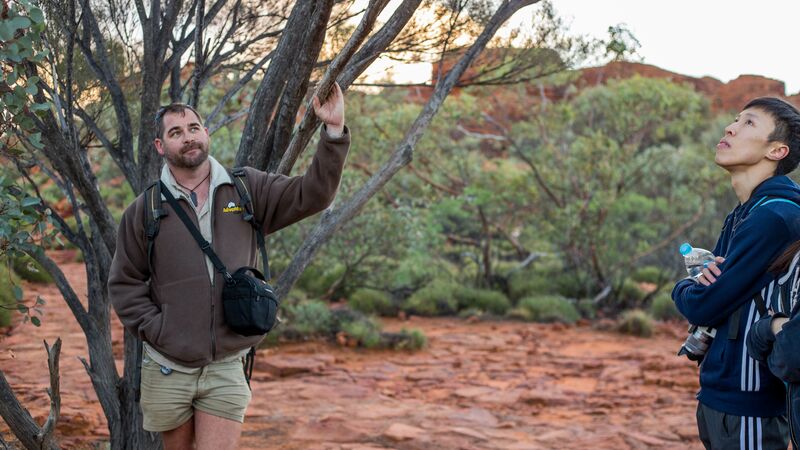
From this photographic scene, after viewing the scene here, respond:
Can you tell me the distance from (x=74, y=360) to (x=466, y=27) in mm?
5030

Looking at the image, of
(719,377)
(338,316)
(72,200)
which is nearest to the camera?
(719,377)

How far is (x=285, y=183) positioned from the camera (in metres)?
3.21

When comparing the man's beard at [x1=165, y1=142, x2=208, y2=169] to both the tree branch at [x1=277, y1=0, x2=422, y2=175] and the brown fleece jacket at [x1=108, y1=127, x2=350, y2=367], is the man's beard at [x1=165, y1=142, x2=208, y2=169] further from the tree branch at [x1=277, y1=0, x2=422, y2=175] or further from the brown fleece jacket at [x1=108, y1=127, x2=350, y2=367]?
the tree branch at [x1=277, y1=0, x2=422, y2=175]

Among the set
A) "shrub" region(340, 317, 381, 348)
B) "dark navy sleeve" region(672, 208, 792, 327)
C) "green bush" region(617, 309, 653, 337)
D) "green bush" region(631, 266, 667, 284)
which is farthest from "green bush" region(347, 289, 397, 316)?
"dark navy sleeve" region(672, 208, 792, 327)

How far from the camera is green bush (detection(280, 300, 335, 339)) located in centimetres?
1085

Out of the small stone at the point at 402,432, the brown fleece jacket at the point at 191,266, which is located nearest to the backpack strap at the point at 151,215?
the brown fleece jacket at the point at 191,266

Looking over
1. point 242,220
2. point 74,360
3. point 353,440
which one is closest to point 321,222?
point 242,220

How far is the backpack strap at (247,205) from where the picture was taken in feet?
10.3

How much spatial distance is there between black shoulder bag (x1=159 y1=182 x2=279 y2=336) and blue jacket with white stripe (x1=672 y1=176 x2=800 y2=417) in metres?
1.35

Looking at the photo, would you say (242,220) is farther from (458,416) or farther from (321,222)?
(458,416)

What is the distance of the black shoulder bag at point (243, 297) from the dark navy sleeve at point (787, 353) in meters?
1.55

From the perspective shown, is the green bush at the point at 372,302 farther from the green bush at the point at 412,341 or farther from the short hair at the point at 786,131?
the short hair at the point at 786,131

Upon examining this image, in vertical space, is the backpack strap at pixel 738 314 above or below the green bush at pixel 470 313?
above

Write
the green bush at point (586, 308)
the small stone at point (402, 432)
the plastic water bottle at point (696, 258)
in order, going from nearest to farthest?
the plastic water bottle at point (696, 258) < the small stone at point (402, 432) < the green bush at point (586, 308)
